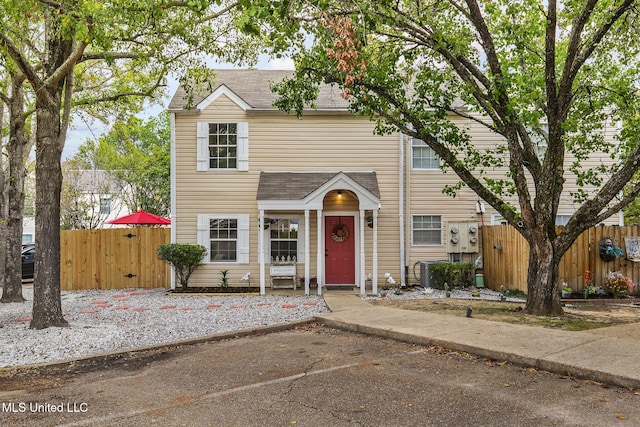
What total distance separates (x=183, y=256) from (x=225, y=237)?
135 cm

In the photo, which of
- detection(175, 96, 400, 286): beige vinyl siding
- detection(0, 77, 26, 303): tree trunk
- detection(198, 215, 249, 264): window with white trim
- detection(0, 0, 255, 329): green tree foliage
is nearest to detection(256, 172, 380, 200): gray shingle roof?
detection(175, 96, 400, 286): beige vinyl siding

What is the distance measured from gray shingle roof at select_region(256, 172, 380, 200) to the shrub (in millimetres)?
5964

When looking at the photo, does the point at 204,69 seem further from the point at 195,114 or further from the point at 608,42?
the point at 608,42

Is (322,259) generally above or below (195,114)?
below

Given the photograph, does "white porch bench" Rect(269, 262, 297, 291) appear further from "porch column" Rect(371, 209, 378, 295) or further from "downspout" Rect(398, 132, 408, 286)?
"downspout" Rect(398, 132, 408, 286)

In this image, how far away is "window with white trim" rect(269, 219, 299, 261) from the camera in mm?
14047

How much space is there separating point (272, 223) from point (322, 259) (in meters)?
1.78

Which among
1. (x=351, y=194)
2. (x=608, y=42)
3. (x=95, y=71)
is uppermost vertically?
(x=95, y=71)

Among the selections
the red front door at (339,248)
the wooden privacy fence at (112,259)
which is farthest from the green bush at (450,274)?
the wooden privacy fence at (112,259)

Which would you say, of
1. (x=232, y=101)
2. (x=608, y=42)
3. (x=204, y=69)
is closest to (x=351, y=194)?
(x=232, y=101)

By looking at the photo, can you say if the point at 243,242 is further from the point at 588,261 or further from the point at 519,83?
the point at 588,261

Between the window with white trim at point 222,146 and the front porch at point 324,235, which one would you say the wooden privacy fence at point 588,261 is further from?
the window with white trim at point 222,146

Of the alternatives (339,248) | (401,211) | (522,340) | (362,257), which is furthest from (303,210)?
(522,340)

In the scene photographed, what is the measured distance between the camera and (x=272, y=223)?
14.0 metres
